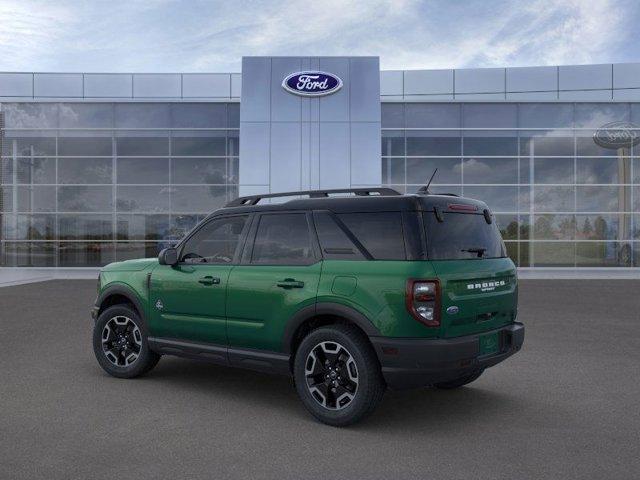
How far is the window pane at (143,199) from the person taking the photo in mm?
26203

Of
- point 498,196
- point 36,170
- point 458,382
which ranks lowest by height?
point 458,382

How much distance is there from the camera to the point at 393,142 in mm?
26703

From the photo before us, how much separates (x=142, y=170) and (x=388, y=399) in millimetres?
22980

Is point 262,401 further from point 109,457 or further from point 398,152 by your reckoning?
point 398,152

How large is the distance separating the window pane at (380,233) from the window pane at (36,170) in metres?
25.1

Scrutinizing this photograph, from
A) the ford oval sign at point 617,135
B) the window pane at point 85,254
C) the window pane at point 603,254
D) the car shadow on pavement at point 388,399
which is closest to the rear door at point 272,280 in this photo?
the car shadow on pavement at point 388,399

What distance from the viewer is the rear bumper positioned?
4.39 metres

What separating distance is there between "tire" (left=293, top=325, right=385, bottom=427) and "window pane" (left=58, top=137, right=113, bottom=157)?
79.1ft

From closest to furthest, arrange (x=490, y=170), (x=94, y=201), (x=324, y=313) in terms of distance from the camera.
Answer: (x=324, y=313) < (x=94, y=201) < (x=490, y=170)

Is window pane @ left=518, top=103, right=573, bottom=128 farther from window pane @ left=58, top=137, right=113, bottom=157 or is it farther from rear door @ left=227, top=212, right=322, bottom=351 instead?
rear door @ left=227, top=212, right=322, bottom=351

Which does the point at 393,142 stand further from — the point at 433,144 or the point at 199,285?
the point at 199,285

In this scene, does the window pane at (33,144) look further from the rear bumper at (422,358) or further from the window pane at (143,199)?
the rear bumper at (422,358)

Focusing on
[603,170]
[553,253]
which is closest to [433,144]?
[553,253]

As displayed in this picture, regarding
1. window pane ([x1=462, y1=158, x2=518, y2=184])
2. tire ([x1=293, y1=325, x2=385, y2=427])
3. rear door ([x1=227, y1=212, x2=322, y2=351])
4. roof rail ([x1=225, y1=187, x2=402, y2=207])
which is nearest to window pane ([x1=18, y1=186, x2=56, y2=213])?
window pane ([x1=462, y1=158, x2=518, y2=184])
